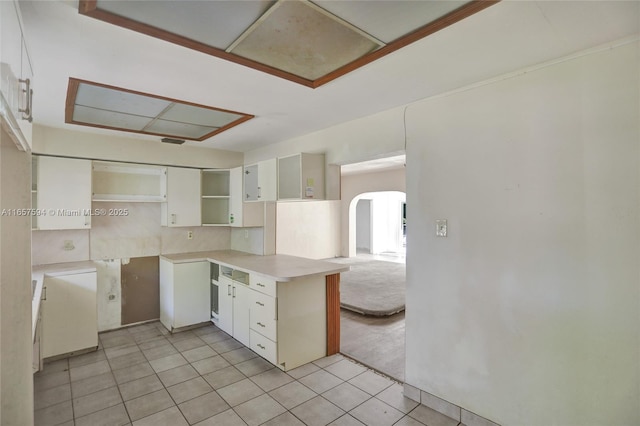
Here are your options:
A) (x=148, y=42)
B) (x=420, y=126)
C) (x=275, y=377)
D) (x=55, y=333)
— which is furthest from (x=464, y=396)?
(x=55, y=333)

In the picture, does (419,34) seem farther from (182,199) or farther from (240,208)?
(182,199)

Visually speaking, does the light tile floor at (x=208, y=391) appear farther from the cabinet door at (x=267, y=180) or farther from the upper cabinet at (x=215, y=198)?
the upper cabinet at (x=215, y=198)

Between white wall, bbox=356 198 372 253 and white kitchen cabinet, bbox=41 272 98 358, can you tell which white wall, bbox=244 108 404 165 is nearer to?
white kitchen cabinet, bbox=41 272 98 358

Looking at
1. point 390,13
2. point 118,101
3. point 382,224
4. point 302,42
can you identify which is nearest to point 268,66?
point 302,42

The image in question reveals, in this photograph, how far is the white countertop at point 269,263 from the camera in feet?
9.91

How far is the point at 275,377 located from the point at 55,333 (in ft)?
7.53

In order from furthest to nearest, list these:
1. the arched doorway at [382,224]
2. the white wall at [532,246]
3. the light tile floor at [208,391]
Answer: the arched doorway at [382,224], the light tile floor at [208,391], the white wall at [532,246]

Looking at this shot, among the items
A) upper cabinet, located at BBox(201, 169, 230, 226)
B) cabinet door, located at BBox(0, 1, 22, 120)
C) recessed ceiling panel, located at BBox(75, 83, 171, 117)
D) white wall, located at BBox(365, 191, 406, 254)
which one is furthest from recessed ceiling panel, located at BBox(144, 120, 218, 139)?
white wall, located at BBox(365, 191, 406, 254)

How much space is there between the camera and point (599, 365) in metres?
1.73

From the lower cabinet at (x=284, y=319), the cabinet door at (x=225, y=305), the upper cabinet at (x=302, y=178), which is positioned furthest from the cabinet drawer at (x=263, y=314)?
the upper cabinet at (x=302, y=178)

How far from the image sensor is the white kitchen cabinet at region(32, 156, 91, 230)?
3.28 meters

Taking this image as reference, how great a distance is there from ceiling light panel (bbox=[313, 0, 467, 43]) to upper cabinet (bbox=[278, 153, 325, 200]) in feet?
6.06

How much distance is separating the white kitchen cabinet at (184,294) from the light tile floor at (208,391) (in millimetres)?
453

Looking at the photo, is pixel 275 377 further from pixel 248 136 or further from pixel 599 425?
pixel 248 136
